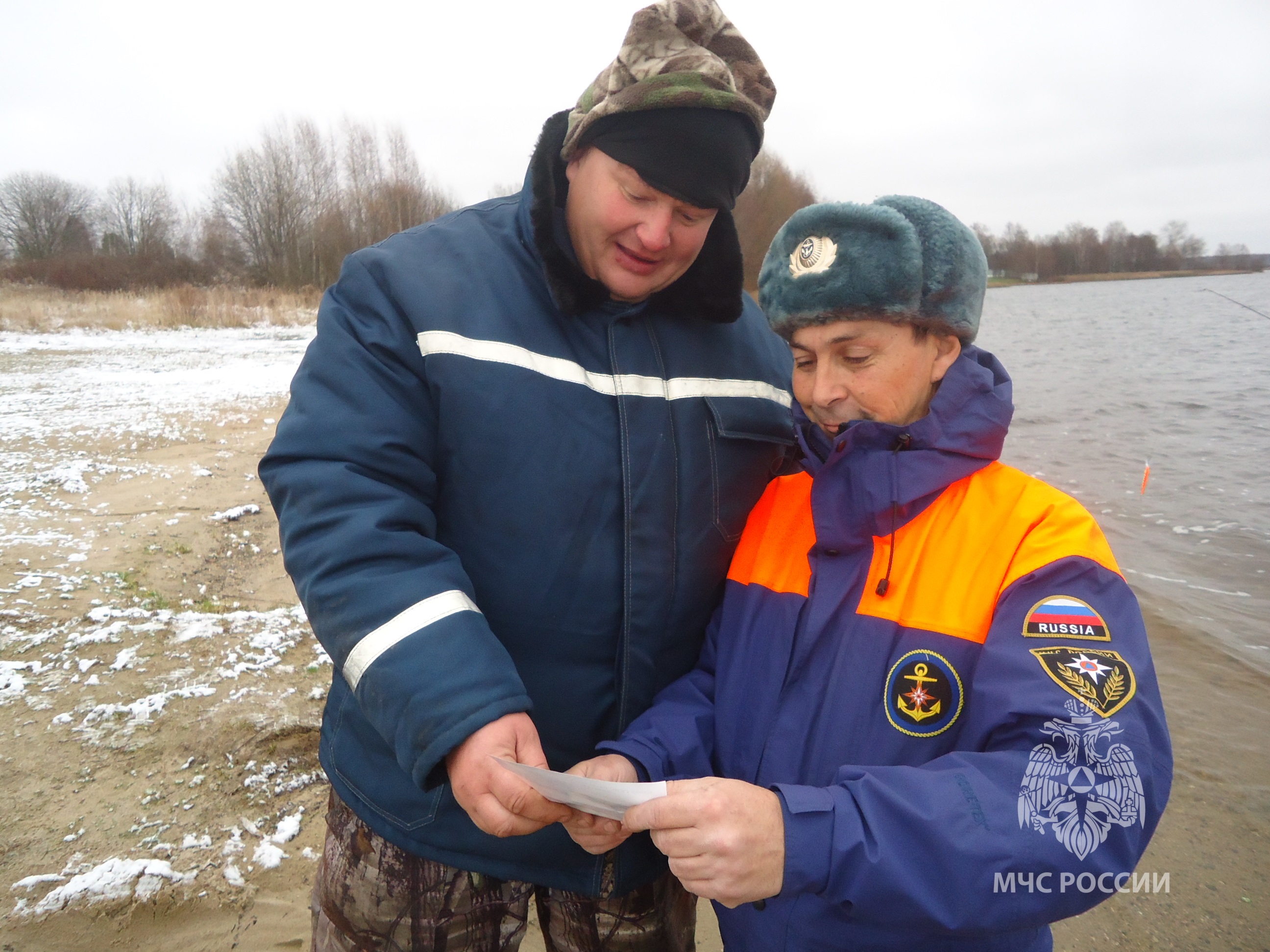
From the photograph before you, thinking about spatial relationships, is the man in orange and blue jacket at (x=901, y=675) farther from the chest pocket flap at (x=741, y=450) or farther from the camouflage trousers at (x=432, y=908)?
the camouflage trousers at (x=432, y=908)

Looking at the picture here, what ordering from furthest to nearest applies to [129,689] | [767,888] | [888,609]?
1. [129,689]
2. [888,609]
3. [767,888]

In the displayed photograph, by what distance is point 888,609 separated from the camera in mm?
1381

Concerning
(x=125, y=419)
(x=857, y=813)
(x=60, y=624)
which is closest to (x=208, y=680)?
(x=60, y=624)

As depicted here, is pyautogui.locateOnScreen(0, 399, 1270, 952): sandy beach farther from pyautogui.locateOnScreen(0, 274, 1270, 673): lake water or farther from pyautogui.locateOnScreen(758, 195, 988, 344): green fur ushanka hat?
pyautogui.locateOnScreen(758, 195, 988, 344): green fur ushanka hat

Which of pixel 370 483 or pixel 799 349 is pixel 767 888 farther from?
pixel 799 349


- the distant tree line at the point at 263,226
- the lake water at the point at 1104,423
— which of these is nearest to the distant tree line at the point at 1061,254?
the distant tree line at the point at 263,226

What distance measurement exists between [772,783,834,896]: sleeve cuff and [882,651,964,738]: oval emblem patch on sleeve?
278mm

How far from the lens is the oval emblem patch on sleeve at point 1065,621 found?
45.4 inches

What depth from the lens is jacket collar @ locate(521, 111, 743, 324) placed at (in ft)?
5.04

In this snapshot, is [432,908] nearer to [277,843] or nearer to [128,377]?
[277,843]

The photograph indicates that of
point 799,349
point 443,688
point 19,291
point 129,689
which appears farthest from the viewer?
point 19,291

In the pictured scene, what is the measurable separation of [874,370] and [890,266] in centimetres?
21

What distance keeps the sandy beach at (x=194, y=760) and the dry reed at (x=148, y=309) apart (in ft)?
53.2

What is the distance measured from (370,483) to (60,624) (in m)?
3.22
